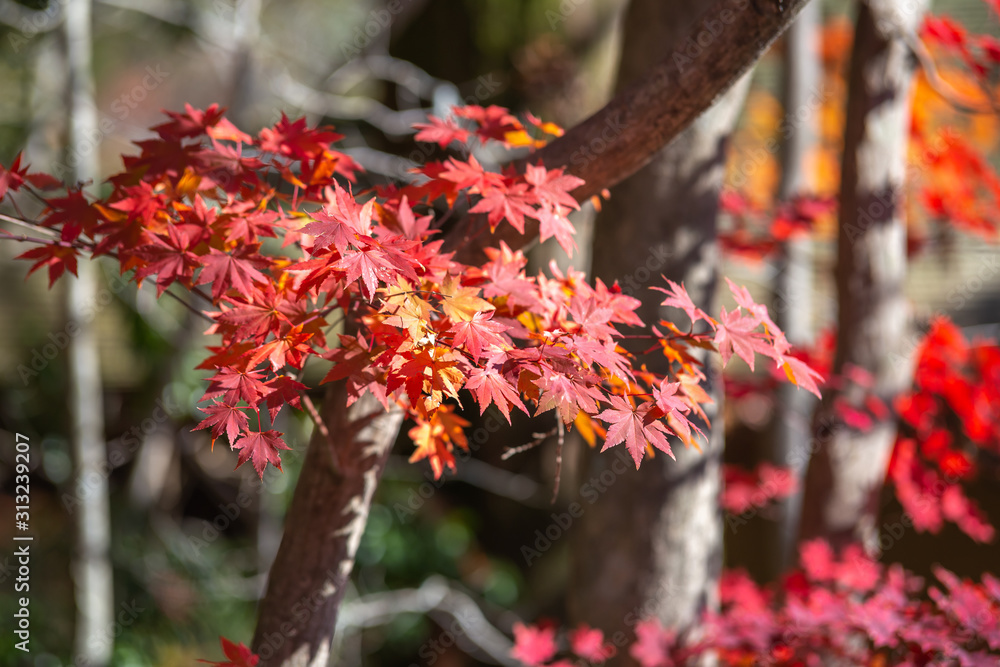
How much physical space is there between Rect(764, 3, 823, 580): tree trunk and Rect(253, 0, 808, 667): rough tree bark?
2.15 m

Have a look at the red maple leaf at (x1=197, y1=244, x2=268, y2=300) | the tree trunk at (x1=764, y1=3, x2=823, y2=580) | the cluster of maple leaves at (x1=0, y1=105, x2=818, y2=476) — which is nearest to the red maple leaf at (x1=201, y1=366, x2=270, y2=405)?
the cluster of maple leaves at (x1=0, y1=105, x2=818, y2=476)

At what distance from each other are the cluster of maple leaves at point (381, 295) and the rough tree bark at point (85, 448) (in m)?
1.81

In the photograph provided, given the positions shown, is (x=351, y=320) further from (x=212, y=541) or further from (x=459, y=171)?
(x=212, y=541)

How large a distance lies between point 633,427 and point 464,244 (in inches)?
21.3

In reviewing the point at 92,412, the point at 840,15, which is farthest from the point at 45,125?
the point at 840,15

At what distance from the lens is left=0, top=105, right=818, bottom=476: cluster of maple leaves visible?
103 centimetres

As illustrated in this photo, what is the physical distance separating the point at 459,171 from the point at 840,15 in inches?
346

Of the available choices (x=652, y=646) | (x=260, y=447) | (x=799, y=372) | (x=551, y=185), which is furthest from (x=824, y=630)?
(x=260, y=447)

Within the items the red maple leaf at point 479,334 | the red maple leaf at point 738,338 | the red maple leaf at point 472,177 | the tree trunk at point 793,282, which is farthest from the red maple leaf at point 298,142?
the tree trunk at point 793,282

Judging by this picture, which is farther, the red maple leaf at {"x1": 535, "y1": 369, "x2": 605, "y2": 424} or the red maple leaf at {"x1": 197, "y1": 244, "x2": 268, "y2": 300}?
the red maple leaf at {"x1": 197, "y1": 244, "x2": 268, "y2": 300}

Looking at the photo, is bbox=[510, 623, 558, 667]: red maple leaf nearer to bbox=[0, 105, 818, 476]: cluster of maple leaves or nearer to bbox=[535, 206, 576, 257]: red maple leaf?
bbox=[0, 105, 818, 476]: cluster of maple leaves

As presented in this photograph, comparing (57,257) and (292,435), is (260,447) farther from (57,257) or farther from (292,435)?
(292,435)

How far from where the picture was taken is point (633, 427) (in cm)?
Answer: 107

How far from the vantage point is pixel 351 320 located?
4.63 ft
